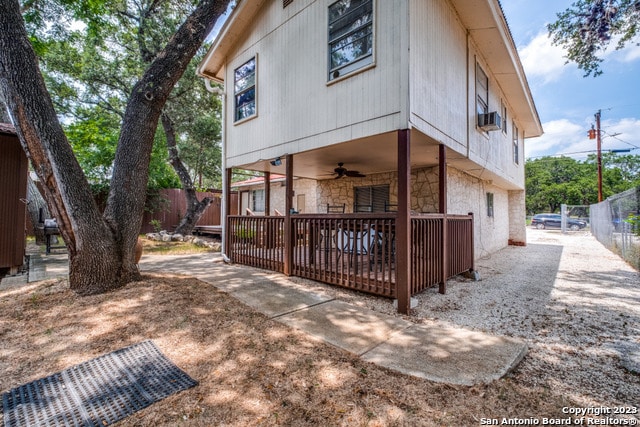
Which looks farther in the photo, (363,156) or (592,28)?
(592,28)

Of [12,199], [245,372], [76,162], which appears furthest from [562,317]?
[12,199]

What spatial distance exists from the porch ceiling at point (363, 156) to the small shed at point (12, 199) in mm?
4379

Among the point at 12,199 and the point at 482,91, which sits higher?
the point at 482,91

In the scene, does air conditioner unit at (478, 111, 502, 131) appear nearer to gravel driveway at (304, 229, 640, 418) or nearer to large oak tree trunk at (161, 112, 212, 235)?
gravel driveway at (304, 229, 640, 418)

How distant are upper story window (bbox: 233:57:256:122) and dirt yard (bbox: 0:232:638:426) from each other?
15.9 ft

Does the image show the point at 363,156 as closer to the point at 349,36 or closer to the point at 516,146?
the point at 349,36

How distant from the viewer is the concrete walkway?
2.34m

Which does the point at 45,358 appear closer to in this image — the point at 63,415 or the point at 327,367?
the point at 63,415

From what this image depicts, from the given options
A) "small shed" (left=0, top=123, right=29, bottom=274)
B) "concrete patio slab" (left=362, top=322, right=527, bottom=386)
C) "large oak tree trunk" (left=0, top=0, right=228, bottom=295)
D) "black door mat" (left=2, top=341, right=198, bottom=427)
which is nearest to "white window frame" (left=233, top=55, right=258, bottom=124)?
"large oak tree trunk" (left=0, top=0, right=228, bottom=295)

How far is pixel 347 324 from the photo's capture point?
10.7 feet

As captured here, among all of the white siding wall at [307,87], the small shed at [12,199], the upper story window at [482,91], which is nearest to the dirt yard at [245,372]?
the small shed at [12,199]

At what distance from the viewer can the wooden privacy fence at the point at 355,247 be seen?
4230 mm

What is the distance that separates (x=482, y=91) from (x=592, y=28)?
315 cm

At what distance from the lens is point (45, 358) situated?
2.36 metres
